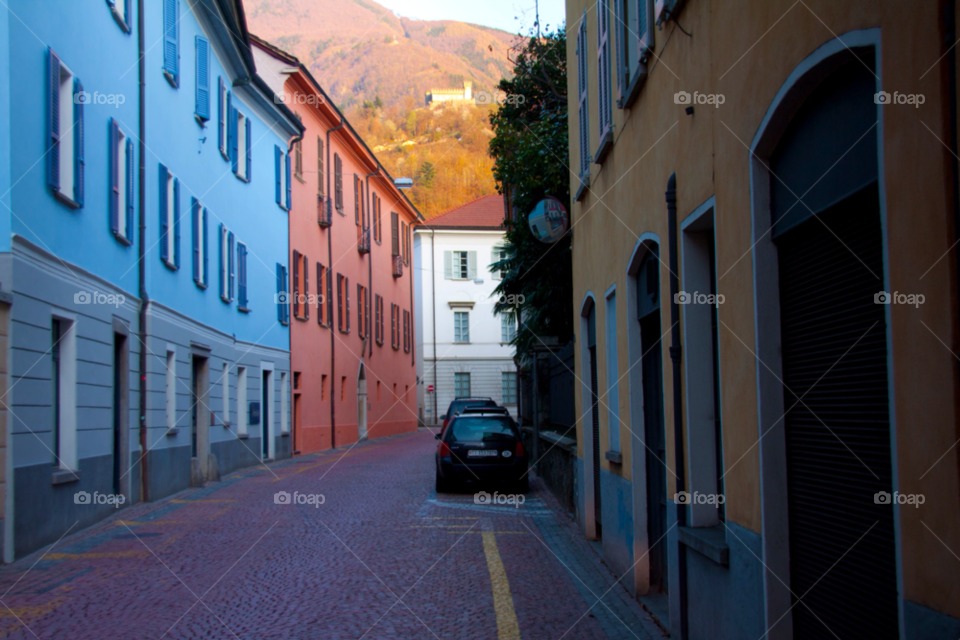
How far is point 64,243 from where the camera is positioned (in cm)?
1223

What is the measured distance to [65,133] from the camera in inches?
480

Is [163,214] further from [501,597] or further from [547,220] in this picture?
[501,597]

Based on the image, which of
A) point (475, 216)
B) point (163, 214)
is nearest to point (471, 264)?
point (475, 216)

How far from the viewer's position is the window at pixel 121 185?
1440 centimetres

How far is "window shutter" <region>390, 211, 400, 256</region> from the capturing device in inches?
1889

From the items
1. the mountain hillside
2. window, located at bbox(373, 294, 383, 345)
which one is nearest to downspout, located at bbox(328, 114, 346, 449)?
window, located at bbox(373, 294, 383, 345)

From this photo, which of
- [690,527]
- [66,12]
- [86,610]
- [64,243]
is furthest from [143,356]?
[690,527]

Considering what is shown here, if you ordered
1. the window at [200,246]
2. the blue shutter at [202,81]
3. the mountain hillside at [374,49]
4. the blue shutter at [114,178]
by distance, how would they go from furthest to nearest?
the mountain hillside at [374,49] → the blue shutter at [202,81] → the window at [200,246] → the blue shutter at [114,178]

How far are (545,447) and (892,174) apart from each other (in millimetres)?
15102

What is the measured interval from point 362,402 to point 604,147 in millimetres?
32595

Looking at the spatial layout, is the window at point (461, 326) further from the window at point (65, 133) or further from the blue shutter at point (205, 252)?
the window at point (65, 133)

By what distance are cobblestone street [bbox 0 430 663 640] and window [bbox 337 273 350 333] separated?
2161 centimetres

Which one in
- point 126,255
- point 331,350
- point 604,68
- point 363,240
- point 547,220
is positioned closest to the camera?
point 604,68

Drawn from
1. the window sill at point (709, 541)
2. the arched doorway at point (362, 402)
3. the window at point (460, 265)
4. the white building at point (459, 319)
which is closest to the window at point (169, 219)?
the window sill at point (709, 541)
